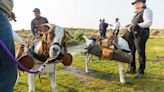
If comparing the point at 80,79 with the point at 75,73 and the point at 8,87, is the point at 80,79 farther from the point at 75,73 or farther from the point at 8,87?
the point at 8,87

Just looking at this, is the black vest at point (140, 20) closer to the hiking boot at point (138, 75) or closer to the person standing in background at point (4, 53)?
the hiking boot at point (138, 75)

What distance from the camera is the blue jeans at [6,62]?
9.15ft

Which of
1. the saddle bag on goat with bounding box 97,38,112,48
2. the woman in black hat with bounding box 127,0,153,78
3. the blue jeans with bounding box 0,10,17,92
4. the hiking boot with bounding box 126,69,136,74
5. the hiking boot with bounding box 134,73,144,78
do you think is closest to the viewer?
the blue jeans with bounding box 0,10,17,92

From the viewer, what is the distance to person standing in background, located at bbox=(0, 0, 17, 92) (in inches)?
110

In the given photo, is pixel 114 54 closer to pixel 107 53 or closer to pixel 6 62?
pixel 107 53

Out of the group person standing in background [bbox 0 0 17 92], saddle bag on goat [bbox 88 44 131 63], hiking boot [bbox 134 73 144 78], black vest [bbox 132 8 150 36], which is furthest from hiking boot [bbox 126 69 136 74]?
person standing in background [bbox 0 0 17 92]

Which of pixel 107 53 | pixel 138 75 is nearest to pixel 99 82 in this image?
A: pixel 107 53

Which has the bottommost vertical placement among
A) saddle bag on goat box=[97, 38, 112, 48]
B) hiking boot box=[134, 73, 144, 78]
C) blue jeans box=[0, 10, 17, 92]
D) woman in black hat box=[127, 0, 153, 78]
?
hiking boot box=[134, 73, 144, 78]

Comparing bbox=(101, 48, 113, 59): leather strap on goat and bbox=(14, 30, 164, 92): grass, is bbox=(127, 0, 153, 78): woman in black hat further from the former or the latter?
bbox=(14, 30, 164, 92): grass

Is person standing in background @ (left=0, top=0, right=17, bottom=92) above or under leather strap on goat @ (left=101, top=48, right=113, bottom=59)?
above

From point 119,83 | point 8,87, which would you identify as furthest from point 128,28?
point 8,87

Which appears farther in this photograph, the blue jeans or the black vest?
the black vest

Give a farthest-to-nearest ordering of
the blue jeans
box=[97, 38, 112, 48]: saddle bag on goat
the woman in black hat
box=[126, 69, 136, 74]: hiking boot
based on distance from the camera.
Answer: box=[126, 69, 136, 74]: hiking boot → box=[97, 38, 112, 48]: saddle bag on goat → the woman in black hat → the blue jeans

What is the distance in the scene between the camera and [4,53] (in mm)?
2781
